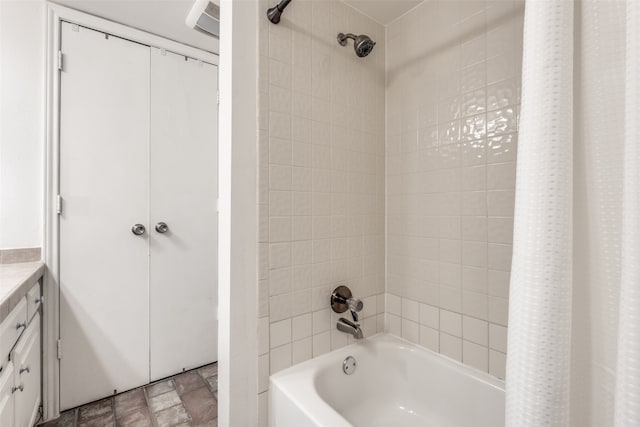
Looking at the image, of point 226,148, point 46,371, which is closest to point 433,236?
point 226,148

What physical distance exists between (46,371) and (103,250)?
0.70 metres

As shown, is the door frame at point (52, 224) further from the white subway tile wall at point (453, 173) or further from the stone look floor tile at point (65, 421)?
the white subway tile wall at point (453, 173)

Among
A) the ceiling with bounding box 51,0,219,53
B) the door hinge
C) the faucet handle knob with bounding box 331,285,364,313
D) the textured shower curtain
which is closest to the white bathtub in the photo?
the faucet handle knob with bounding box 331,285,364,313

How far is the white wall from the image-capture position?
1561 millimetres

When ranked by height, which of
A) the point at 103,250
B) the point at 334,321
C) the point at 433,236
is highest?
the point at 433,236

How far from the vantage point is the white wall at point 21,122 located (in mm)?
1561

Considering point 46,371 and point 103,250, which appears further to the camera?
point 103,250

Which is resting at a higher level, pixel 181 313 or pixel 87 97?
pixel 87 97

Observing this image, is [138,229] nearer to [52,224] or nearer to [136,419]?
[52,224]

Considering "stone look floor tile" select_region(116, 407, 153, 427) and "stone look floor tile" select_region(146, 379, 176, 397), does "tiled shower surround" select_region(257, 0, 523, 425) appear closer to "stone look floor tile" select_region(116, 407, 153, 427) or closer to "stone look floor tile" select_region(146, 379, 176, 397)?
"stone look floor tile" select_region(116, 407, 153, 427)

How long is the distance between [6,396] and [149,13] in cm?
198

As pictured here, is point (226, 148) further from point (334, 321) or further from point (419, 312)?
point (419, 312)

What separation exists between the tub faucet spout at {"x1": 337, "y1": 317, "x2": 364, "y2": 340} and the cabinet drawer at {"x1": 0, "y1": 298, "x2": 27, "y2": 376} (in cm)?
122

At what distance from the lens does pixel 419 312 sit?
135 cm
